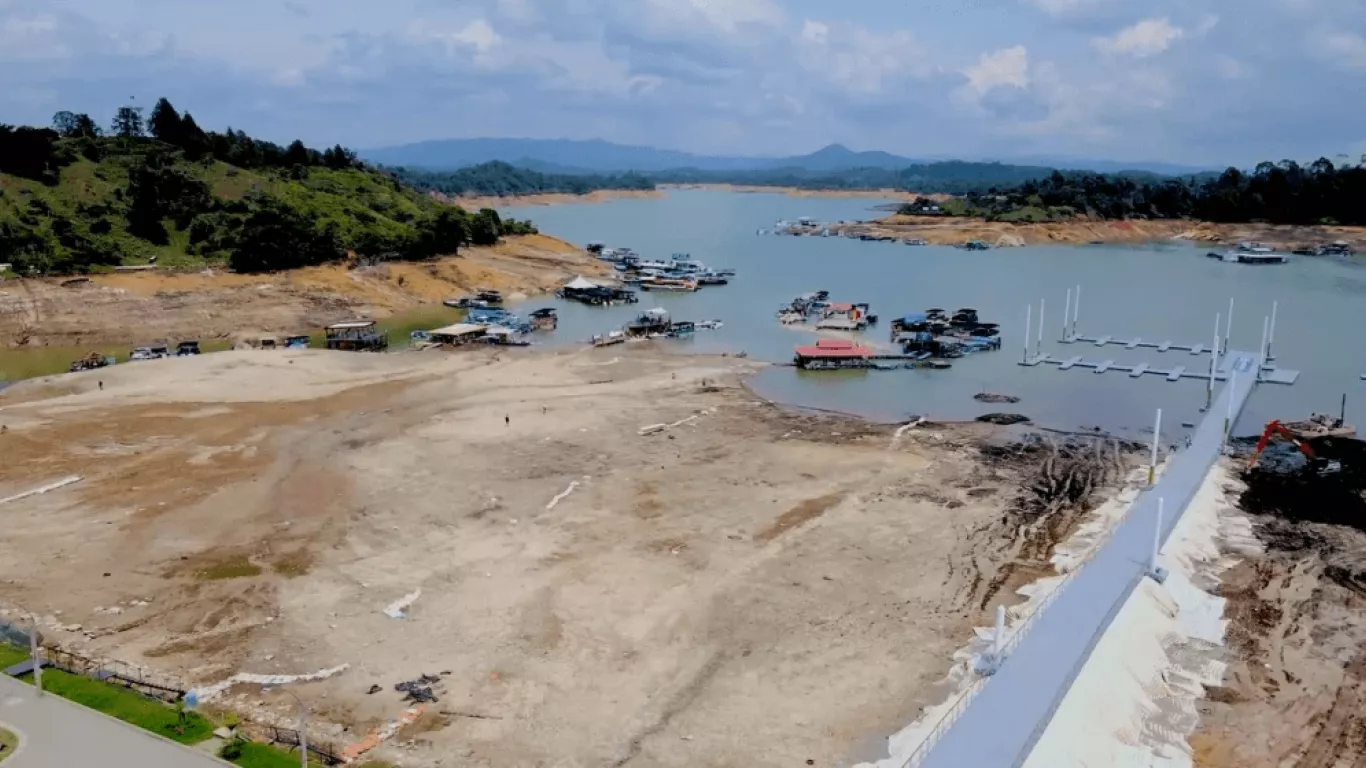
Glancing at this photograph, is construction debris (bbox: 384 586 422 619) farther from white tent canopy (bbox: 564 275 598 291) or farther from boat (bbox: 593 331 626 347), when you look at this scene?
white tent canopy (bbox: 564 275 598 291)

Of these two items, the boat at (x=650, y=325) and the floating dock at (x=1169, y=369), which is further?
the boat at (x=650, y=325)

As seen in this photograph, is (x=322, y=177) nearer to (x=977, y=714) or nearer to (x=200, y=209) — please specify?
(x=200, y=209)

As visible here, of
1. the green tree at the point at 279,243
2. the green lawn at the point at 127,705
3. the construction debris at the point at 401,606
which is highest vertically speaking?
the green tree at the point at 279,243

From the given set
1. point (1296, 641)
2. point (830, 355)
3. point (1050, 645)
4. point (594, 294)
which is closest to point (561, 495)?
point (1050, 645)

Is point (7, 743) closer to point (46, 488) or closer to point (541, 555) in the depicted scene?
point (541, 555)

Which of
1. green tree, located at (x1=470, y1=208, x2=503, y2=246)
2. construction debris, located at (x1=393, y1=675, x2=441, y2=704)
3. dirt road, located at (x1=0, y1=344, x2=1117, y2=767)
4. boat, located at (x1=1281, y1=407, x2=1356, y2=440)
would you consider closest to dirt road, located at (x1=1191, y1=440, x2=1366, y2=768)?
boat, located at (x1=1281, y1=407, x2=1356, y2=440)

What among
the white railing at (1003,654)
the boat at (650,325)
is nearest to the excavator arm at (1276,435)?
the white railing at (1003,654)

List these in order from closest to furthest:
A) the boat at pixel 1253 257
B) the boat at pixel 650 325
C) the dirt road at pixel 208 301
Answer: the dirt road at pixel 208 301 < the boat at pixel 650 325 < the boat at pixel 1253 257

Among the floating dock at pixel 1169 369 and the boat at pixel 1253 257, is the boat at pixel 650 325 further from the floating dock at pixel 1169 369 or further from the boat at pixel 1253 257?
the boat at pixel 1253 257
